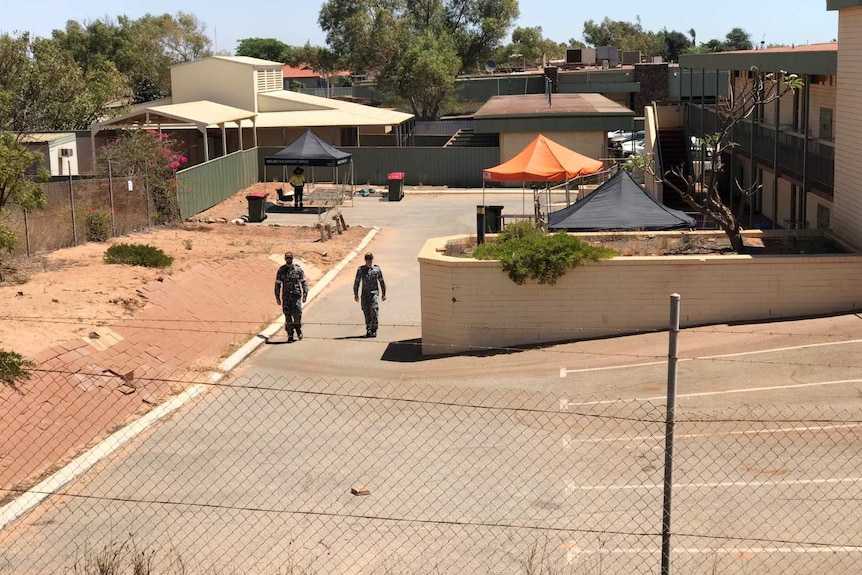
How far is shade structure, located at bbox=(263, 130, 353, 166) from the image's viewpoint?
122 feet

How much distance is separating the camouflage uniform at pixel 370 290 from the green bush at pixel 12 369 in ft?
20.2

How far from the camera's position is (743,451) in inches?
476

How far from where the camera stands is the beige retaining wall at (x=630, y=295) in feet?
57.4

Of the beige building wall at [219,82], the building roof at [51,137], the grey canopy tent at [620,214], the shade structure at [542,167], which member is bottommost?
the grey canopy tent at [620,214]

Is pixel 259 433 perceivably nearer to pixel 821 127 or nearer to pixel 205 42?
pixel 821 127

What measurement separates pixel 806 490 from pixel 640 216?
A: 10.8m

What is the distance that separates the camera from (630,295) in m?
17.6

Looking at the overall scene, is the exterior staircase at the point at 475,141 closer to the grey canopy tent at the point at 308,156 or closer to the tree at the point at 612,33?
the grey canopy tent at the point at 308,156

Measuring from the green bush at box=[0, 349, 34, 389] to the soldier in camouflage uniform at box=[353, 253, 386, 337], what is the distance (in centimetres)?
616

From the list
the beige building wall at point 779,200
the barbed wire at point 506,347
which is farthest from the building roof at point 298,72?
the barbed wire at point 506,347

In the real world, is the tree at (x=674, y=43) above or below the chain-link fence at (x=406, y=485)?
above

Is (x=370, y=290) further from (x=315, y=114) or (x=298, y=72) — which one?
(x=298, y=72)

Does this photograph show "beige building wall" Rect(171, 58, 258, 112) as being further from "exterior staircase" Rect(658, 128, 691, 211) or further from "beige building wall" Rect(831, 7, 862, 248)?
"beige building wall" Rect(831, 7, 862, 248)

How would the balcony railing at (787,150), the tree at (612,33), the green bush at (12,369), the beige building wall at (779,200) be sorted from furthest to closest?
the tree at (612,33) → the beige building wall at (779,200) → the balcony railing at (787,150) → the green bush at (12,369)
